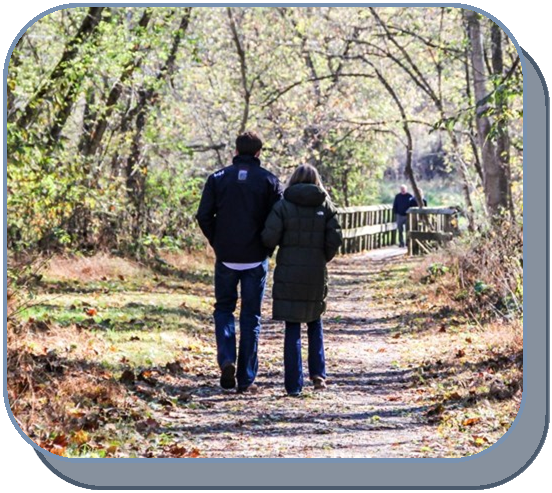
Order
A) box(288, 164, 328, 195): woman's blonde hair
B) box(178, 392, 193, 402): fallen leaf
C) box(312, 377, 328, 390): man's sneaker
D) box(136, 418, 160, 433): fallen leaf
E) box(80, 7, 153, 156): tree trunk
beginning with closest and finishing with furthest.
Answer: box(136, 418, 160, 433): fallen leaf → box(178, 392, 193, 402): fallen leaf → box(288, 164, 328, 195): woman's blonde hair → box(312, 377, 328, 390): man's sneaker → box(80, 7, 153, 156): tree trunk

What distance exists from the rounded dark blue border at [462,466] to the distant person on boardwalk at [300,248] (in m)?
2.37

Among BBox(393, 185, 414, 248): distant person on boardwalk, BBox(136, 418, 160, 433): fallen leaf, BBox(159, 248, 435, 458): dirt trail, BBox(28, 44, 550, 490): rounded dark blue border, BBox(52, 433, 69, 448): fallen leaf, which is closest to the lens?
BBox(28, 44, 550, 490): rounded dark blue border

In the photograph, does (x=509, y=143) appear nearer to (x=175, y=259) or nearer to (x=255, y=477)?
(x=175, y=259)

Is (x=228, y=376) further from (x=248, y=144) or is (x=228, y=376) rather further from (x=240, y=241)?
(x=248, y=144)

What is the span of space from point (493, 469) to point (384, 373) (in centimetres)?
349

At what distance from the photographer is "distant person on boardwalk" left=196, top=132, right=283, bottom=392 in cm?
855

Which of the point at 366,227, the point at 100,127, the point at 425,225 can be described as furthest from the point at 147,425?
the point at 366,227

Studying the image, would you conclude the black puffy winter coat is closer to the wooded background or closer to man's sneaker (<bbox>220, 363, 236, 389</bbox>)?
man's sneaker (<bbox>220, 363, 236, 389</bbox>)

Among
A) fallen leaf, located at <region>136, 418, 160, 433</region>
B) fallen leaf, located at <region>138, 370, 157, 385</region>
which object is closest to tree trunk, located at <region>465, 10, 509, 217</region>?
fallen leaf, located at <region>138, 370, 157, 385</region>

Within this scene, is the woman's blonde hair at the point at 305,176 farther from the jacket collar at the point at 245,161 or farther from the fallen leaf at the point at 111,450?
the fallen leaf at the point at 111,450

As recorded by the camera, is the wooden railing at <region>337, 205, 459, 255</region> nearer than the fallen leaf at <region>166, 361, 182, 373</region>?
No

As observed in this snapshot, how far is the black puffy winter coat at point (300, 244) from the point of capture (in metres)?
8.41

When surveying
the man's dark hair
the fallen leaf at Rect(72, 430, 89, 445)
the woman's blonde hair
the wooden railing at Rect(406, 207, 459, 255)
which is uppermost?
the man's dark hair

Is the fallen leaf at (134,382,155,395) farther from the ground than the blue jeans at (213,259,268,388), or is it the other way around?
the blue jeans at (213,259,268,388)
